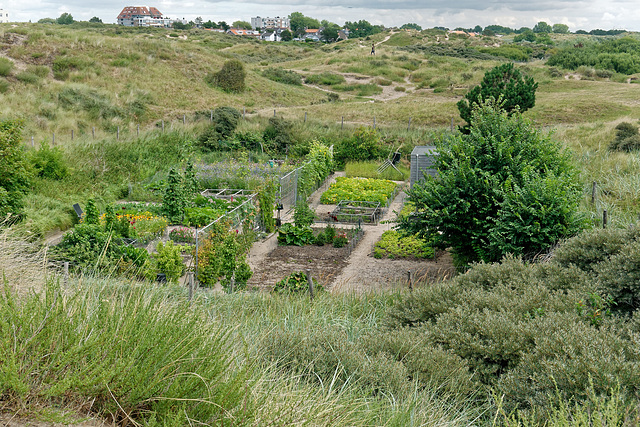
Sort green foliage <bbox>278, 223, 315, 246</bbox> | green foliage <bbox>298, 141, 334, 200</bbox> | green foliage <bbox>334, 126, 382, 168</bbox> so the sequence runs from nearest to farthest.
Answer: green foliage <bbox>278, 223, 315, 246</bbox>, green foliage <bbox>298, 141, 334, 200</bbox>, green foliage <bbox>334, 126, 382, 168</bbox>

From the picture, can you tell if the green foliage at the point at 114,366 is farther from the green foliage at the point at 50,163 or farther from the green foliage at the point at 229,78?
the green foliage at the point at 229,78

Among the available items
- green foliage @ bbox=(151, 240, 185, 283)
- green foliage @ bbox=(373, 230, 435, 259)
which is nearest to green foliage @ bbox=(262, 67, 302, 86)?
green foliage @ bbox=(373, 230, 435, 259)

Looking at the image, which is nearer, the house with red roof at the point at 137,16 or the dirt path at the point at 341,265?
the dirt path at the point at 341,265

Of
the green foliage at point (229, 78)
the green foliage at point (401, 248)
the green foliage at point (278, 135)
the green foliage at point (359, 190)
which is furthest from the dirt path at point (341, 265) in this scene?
the green foliage at point (229, 78)

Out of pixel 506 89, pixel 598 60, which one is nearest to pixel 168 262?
pixel 506 89

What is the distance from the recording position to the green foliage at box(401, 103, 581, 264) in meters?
9.65

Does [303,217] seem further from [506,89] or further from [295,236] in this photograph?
[506,89]

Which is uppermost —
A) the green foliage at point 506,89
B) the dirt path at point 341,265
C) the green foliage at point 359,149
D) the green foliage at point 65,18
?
the green foliage at point 65,18

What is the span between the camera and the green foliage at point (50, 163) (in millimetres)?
16559

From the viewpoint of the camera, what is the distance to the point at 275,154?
79.1 feet

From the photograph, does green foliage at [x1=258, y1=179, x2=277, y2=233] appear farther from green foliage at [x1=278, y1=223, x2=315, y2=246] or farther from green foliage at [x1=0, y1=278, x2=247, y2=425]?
green foliage at [x1=0, y1=278, x2=247, y2=425]

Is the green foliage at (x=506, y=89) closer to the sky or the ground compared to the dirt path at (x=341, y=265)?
closer to the sky

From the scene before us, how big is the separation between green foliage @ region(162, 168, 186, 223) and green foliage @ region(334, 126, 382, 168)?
10.5 m

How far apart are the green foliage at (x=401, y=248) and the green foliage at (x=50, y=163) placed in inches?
385
